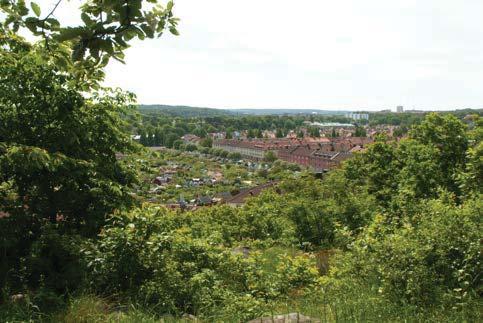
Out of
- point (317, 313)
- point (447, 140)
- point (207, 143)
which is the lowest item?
point (207, 143)

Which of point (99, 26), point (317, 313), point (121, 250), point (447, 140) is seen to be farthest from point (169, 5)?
point (447, 140)

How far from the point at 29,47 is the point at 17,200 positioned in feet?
7.04

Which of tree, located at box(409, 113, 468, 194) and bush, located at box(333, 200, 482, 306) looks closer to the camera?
bush, located at box(333, 200, 482, 306)

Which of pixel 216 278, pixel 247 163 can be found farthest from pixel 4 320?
pixel 247 163

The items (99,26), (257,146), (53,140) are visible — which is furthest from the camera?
(257,146)

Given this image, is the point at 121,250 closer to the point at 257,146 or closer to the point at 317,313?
the point at 317,313

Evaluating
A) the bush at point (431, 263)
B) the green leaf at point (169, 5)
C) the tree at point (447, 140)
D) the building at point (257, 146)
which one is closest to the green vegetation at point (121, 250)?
the bush at point (431, 263)

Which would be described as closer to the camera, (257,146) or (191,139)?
(257,146)

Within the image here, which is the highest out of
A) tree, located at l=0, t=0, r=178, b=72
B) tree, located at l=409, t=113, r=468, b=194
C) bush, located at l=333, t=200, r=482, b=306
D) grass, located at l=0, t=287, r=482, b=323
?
tree, located at l=0, t=0, r=178, b=72

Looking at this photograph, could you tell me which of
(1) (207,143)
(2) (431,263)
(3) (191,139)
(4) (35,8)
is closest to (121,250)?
(2) (431,263)

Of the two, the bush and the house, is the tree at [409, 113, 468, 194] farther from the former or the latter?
the house

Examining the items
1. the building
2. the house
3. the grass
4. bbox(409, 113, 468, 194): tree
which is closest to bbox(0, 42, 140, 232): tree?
the grass

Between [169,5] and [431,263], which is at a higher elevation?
[169,5]

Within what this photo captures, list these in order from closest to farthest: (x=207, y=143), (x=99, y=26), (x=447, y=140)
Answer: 1. (x=99, y=26)
2. (x=447, y=140)
3. (x=207, y=143)
